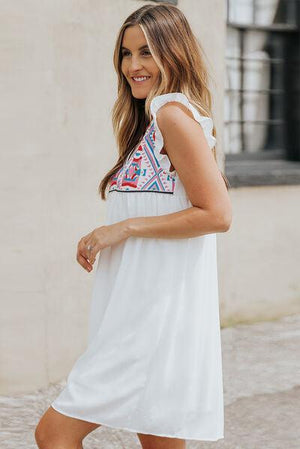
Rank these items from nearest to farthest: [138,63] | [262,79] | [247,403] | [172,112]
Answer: [172,112] < [138,63] < [247,403] < [262,79]

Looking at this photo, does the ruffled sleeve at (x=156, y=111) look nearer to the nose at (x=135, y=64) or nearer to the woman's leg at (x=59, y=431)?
the nose at (x=135, y=64)

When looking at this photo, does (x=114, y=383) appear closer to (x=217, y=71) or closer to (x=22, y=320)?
(x=22, y=320)

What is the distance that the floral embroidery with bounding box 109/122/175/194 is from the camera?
2.50 metres

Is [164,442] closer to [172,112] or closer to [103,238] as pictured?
[103,238]

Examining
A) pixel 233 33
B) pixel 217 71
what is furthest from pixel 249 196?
pixel 233 33

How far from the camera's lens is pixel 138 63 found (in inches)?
99.6

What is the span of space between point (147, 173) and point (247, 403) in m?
2.53

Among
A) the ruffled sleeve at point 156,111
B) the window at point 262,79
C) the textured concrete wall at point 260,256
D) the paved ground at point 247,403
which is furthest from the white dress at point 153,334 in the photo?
the window at point 262,79

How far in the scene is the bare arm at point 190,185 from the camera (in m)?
2.39

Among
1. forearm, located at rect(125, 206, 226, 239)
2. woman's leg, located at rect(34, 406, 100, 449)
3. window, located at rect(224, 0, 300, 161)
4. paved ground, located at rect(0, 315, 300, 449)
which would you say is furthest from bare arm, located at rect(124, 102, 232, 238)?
window, located at rect(224, 0, 300, 161)

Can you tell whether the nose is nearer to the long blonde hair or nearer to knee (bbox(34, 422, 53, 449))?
the long blonde hair

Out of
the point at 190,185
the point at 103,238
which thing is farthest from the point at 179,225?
the point at 103,238

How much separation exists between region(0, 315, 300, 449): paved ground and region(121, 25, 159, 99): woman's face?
208cm

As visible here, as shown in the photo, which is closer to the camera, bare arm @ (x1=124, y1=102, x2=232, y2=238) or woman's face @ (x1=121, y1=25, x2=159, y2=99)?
bare arm @ (x1=124, y1=102, x2=232, y2=238)
